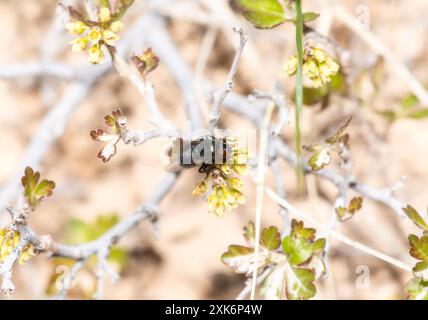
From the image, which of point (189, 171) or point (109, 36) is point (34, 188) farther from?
point (189, 171)

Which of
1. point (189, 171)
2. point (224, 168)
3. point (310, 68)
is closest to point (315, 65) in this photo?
point (310, 68)

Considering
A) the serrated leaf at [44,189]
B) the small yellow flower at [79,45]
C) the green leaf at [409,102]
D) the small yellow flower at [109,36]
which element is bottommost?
the serrated leaf at [44,189]

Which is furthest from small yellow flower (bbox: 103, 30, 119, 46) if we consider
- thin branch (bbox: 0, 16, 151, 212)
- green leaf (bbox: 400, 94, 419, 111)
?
green leaf (bbox: 400, 94, 419, 111)

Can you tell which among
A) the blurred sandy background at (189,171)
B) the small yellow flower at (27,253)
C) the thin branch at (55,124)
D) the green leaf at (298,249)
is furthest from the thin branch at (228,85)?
the blurred sandy background at (189,171)

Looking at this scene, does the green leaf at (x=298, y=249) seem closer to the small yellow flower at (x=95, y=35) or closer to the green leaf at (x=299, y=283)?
the green leaf at (x=299, y=283)
